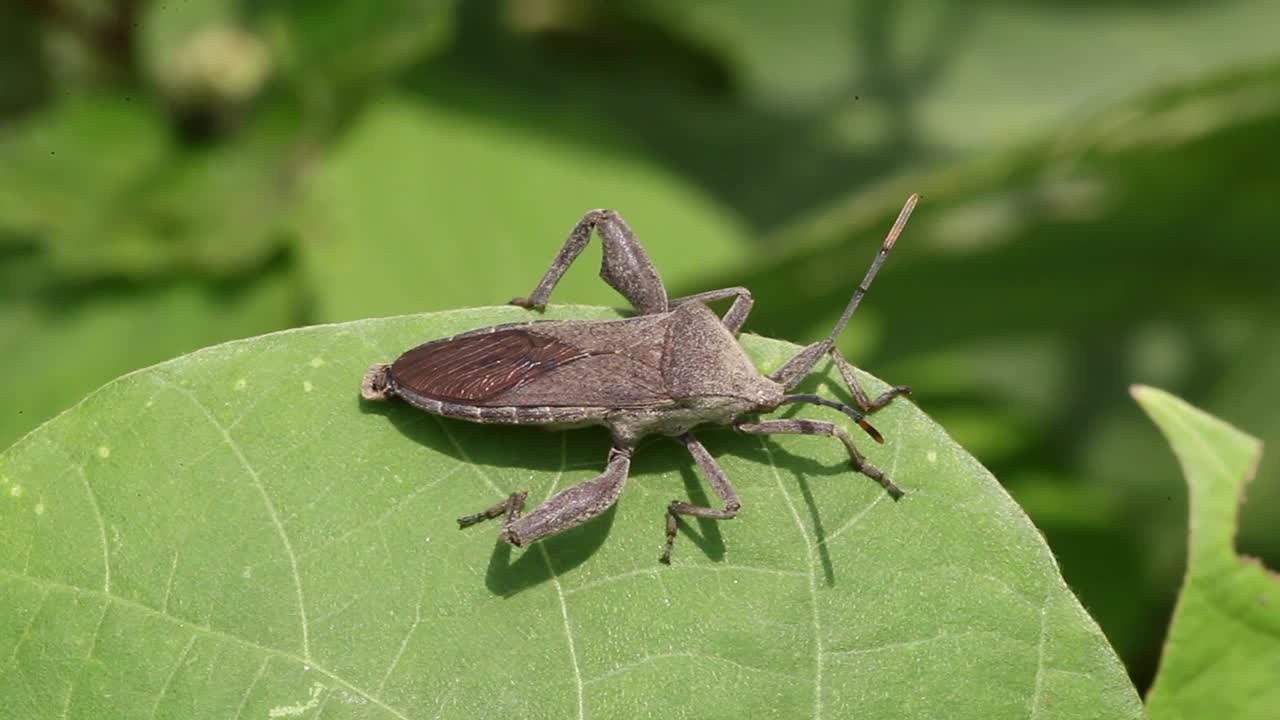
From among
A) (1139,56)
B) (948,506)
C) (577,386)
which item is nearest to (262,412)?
(577,386)

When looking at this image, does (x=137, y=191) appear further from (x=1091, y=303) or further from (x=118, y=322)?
(x=1091, y=303)

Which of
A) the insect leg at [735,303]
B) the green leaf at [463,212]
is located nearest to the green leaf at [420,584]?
the insect leg at [735,303]

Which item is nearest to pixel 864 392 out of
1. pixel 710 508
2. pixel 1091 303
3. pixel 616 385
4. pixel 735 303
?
pixel 710 508

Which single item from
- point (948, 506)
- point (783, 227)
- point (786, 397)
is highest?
point (783, 227)

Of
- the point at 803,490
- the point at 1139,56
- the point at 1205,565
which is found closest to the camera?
the point at 1205,565

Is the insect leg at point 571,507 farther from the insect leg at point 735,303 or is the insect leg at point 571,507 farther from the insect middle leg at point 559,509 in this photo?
the insect leg at point 735,303

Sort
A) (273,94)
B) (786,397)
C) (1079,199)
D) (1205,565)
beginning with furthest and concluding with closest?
(273,94)
(1079,199)
(786,397)
(1205,565)

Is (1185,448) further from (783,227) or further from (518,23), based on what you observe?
(518,23)

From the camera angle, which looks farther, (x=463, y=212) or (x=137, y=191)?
(x=463, y=212)
